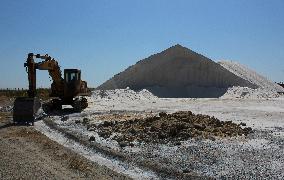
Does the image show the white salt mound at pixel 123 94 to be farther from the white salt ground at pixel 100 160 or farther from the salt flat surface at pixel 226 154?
the white salt ground at pixel 100 160

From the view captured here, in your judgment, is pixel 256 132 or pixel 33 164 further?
pixel 256 132

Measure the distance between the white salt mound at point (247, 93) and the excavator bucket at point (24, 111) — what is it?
A: 2468 cm

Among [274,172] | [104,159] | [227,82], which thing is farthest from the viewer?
[227,82]

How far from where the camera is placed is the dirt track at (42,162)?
9984mm

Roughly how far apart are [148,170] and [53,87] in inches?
673

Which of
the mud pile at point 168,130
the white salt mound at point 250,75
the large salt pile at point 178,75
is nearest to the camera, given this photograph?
the mud pile at point 168,130

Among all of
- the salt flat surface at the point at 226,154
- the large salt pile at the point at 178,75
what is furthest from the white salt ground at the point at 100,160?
the large salt pile at the point at 178,75

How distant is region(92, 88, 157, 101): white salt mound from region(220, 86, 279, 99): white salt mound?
7481mm

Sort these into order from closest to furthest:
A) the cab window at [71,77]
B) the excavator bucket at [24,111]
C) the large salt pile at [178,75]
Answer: the excavator bucket at [24,111], the cab window at [71,77], the large salt pile at [178,75]

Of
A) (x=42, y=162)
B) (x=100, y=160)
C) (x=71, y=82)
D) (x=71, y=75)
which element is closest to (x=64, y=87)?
(x=71, y=82)

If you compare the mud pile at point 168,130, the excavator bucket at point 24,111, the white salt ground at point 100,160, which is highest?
the excavator bucket at point 24,111

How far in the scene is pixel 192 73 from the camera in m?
47.1

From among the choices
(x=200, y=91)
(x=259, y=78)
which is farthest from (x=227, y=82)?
(x=259, y=78)

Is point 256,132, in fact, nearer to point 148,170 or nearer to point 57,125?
point 148,170
